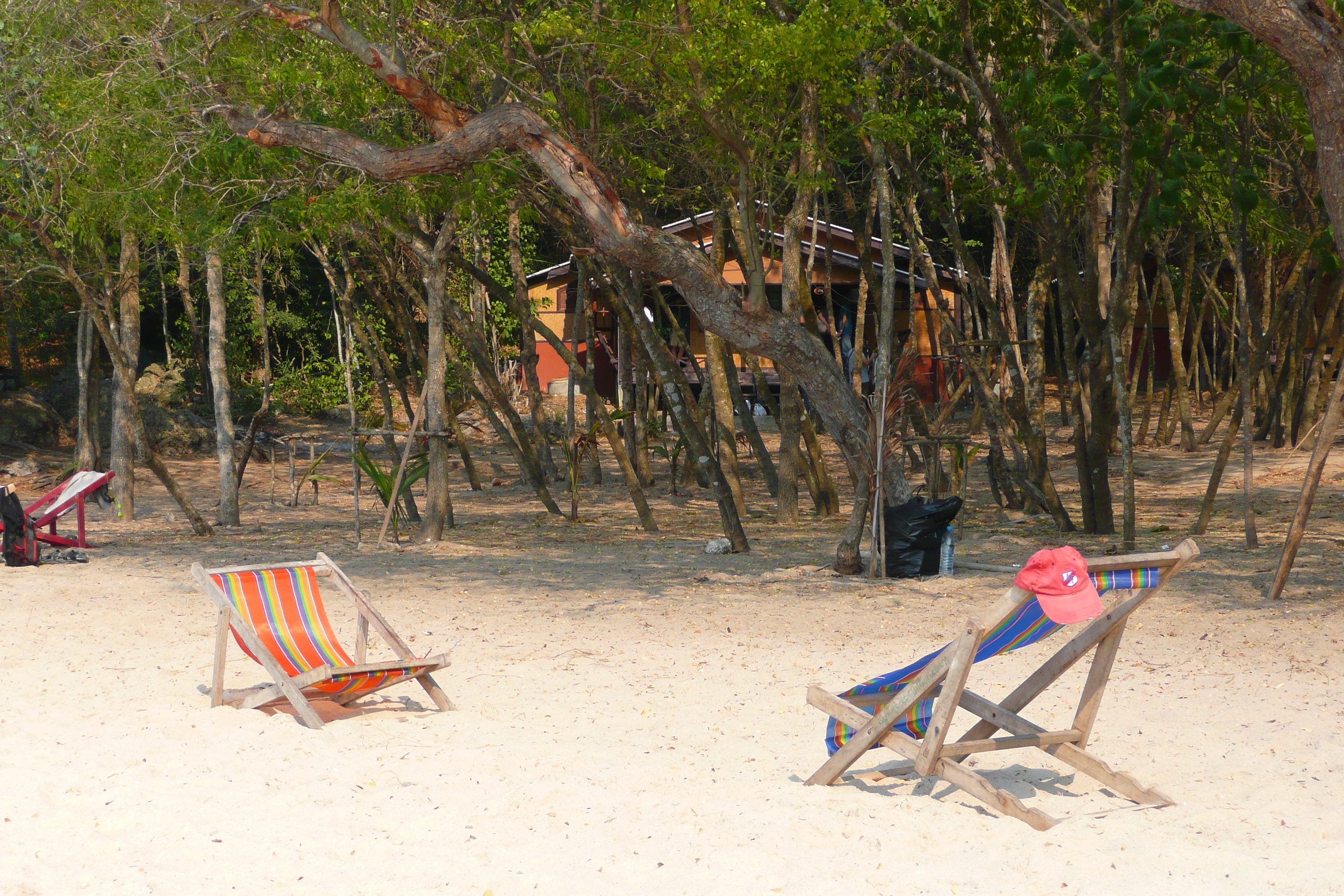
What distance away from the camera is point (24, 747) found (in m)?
4.44

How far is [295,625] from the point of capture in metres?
5.24

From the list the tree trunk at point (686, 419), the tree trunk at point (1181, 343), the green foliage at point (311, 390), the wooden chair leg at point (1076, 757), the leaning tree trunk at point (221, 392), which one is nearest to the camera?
the wooden chair leg at point (1076, 757)

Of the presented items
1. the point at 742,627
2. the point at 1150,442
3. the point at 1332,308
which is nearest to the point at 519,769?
the point at 742,627

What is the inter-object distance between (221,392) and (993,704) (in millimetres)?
A: 9216

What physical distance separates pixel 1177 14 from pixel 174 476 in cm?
1445

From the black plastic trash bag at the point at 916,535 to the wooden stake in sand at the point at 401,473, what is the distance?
403 centimetres

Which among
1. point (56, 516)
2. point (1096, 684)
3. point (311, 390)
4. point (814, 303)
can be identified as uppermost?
point (814, 303)

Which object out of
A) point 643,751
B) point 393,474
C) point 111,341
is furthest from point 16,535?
point 643,751

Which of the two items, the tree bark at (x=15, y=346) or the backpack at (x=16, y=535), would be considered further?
the tree bark at (x=15, y=346)

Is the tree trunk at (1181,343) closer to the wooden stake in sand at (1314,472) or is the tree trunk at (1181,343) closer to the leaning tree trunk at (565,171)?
the leaning tree trunk at (565,171)

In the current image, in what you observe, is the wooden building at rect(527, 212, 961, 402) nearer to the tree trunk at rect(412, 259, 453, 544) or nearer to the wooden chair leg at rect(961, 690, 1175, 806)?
the tree trunk at rect(412, 259, 453, 544)

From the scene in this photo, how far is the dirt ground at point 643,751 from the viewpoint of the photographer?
338cm

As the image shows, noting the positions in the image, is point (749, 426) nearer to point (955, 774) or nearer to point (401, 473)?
point (401, 473)

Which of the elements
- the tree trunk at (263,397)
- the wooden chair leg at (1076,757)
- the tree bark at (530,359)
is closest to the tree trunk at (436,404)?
the tree trunk at (263,397)
